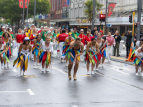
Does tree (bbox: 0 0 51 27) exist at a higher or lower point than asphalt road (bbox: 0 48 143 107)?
higher

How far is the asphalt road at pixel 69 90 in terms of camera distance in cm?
851

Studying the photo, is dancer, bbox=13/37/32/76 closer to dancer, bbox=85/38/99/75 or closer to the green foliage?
dancer, bbox=85/38/99/75

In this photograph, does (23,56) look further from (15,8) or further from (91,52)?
(15,8)

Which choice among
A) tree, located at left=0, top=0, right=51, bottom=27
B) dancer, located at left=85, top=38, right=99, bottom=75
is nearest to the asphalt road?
dancer, located at left=85, top=38, right=99, bottom=75

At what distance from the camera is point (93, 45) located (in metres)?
13.9

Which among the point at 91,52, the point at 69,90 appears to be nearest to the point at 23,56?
the point at 91,52

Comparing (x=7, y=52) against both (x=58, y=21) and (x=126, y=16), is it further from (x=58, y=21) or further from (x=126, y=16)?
(x=58, y=21)

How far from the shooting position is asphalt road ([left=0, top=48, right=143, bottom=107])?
27.9 feet

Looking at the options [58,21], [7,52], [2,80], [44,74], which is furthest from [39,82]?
[58,21]

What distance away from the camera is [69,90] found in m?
10.3

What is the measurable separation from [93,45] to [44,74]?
2226 mm

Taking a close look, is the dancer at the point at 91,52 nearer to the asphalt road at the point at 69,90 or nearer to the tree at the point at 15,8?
the asphalt road at the point at 69,90

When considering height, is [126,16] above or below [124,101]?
above

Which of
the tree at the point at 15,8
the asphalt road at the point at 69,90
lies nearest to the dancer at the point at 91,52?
the asphalt road at the point at 69,90
